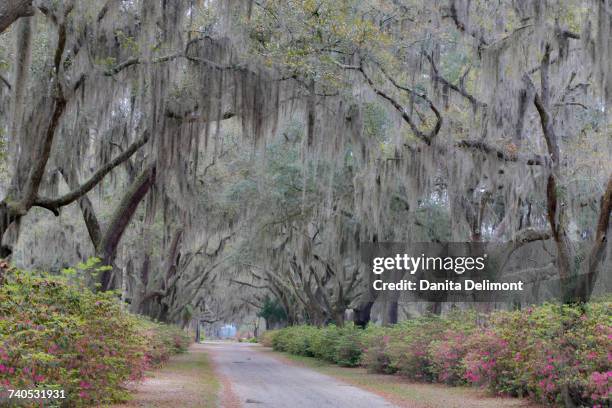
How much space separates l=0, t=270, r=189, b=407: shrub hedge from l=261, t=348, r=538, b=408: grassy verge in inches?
183

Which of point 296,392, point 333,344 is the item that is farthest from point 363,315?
point 296,392

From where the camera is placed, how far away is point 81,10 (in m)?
11.4

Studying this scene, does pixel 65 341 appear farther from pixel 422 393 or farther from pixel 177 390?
pixel 422 393

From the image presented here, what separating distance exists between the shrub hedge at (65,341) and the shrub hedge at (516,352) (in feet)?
19.8

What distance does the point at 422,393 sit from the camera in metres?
14.2

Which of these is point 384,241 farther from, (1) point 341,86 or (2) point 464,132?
(1) point 341,86

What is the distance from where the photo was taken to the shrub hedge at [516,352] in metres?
9.72

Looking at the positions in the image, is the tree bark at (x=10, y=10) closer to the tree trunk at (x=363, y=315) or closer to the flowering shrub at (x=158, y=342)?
the flowering shrub at (x=158, y=342)

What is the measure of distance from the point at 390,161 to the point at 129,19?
7720 millimetres

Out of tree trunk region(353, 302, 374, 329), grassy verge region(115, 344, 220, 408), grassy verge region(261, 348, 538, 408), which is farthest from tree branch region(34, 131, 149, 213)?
tree trunk region(353, 302, 374, 329)

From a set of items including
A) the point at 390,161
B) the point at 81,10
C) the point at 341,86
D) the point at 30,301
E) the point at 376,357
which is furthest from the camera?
the point at 376,357

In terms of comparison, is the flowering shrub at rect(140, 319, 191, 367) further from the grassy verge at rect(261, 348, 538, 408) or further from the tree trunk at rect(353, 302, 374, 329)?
the tree trunk at rect(353, 302, 374, 329)

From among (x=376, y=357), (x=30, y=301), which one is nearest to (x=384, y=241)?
(x=376, y=357)

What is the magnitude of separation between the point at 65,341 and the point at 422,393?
8149 mm
